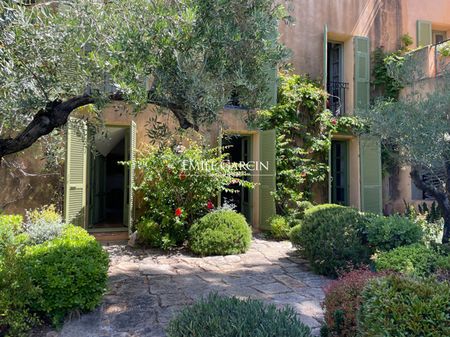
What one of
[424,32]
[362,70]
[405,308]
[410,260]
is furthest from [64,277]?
[424,32]

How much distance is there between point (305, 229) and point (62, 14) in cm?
473

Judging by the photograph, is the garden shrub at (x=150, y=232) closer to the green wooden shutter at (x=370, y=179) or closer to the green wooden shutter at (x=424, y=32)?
the green wooden shutter at (x=370, y=179)

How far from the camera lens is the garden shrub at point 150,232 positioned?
7234 millimetres

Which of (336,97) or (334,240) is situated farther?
(336,97)

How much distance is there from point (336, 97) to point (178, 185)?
5738 millimetres

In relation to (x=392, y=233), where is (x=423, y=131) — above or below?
above

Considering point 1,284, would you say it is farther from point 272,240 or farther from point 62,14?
point 272,240

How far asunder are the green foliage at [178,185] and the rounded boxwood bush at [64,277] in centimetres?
307

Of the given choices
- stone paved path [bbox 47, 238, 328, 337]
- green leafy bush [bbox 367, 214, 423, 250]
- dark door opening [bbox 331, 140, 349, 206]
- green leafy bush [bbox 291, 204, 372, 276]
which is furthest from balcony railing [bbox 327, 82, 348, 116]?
green leafy bush [bbox 367, 214, 423, 250]

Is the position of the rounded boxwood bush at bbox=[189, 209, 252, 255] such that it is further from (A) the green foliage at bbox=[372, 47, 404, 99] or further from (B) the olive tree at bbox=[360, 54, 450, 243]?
(A) the green foliage at bbox=[372, 47, 404, 99]

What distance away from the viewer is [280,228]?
8438mm

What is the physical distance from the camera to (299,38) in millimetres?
9898

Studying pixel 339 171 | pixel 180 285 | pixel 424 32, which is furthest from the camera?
pixel 424 32

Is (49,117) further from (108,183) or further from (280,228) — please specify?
(108,183)
